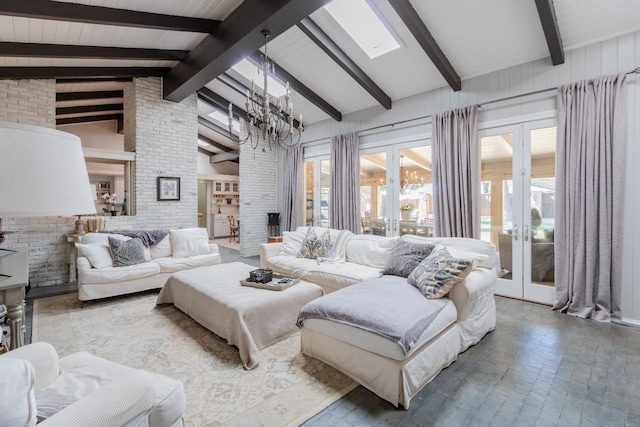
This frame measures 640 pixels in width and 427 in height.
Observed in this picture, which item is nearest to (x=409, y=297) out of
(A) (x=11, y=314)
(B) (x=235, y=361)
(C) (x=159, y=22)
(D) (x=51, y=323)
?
(B) (x=235, y=361)

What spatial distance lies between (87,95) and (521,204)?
25.4ft

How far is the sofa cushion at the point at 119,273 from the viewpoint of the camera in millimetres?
3660

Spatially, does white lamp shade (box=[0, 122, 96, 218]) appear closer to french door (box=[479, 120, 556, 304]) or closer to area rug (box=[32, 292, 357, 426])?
area rug (box=[32, 292, 357, 426])

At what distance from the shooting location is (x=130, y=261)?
161 inches

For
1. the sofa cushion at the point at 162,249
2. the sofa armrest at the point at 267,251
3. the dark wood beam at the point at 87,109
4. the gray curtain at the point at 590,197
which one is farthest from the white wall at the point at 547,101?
the dark wood beam at the point at 87,109

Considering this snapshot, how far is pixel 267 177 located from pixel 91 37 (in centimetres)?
420

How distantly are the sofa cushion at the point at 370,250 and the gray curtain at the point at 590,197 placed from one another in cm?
195

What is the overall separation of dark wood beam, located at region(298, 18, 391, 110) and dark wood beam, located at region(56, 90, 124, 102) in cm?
463

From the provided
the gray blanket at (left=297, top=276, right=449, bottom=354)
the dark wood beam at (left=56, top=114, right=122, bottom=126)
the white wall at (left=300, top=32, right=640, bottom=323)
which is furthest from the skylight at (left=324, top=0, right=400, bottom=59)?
the dark wood beam at (left=56, top=114, right=122, bottom=126)

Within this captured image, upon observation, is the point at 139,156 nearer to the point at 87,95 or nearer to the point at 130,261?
the point at 87,95

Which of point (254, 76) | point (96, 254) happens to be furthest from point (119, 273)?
point (254, 76)

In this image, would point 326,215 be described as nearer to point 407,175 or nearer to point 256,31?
point 407,175

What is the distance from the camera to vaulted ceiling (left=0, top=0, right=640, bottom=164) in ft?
10.0

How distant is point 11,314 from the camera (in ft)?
6.10
